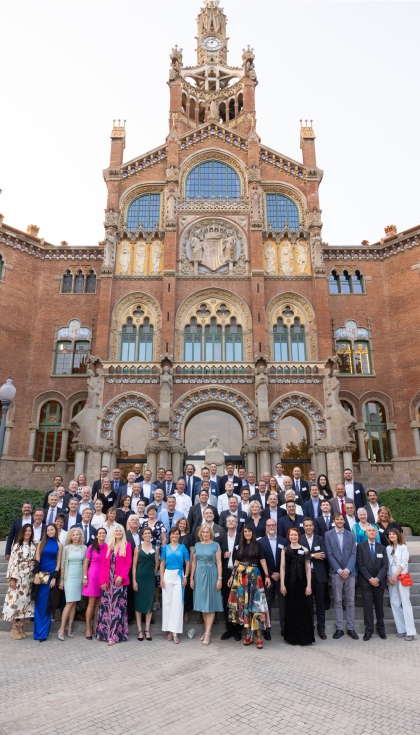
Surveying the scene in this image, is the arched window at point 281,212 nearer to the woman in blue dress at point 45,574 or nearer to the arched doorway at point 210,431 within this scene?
the arched doorway at point 210,431

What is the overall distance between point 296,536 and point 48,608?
4707 mm

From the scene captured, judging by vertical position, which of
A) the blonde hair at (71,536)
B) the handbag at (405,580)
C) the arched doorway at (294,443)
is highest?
the arched doorway at (294,443)

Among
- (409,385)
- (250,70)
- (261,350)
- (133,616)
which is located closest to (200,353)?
(261,350)

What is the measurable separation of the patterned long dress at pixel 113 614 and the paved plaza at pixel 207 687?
0.83ft

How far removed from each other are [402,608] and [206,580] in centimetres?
366

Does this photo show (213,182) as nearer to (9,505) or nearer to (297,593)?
(9,505)

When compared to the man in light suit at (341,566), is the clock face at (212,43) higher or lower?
higher

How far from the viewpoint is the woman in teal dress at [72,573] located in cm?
891

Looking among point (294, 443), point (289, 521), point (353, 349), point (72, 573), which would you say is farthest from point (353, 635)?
point (353, 349)

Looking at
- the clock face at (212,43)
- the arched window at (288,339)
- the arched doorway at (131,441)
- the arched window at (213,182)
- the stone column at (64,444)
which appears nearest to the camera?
the arched doorway at (131,441)

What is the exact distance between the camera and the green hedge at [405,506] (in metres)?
18.9

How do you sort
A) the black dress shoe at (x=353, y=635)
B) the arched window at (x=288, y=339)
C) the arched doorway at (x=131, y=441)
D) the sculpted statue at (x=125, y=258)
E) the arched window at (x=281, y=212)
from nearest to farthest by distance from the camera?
the black dress shoe at (x=353, y=635), the arched doorway at (x=131, y=441), the arched window at (x=288, y=339), the sculpted statue at (x=125, y=258), the arched window at (x=281, y=212)

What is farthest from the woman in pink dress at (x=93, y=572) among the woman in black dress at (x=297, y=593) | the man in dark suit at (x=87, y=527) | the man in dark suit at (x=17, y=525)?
the woman in black dress at (x=297, y=593)

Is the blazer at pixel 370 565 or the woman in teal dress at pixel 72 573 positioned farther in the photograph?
the blazer at pixel 370 565
